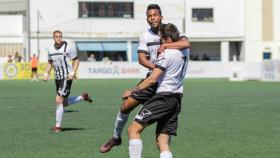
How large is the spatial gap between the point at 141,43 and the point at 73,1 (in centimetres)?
6761

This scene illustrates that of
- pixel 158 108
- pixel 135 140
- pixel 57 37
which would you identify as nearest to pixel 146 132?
pixel 57 37

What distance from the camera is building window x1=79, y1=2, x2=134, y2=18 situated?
77125mm

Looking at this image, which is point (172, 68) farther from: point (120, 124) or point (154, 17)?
point (120, 124)

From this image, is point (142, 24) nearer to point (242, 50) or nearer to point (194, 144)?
point (242, 50)

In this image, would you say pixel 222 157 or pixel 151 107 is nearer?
pixel 151 107

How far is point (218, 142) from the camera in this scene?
493 inches

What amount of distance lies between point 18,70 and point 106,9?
25.5m

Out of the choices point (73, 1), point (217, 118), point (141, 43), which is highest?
point (73, 1)

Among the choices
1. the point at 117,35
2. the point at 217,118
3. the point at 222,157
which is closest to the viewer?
the point at 222,157

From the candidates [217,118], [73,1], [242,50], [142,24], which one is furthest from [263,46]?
[217,118]

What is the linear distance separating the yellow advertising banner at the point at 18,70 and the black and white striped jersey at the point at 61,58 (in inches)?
1512

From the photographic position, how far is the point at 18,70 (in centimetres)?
5344

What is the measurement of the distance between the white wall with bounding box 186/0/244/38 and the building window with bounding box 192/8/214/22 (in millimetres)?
330

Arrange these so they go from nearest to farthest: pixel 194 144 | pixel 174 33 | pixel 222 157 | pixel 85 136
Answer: pixel 174 33 → pixel 222 157 → pixel 194 144 → pixel 85 136
